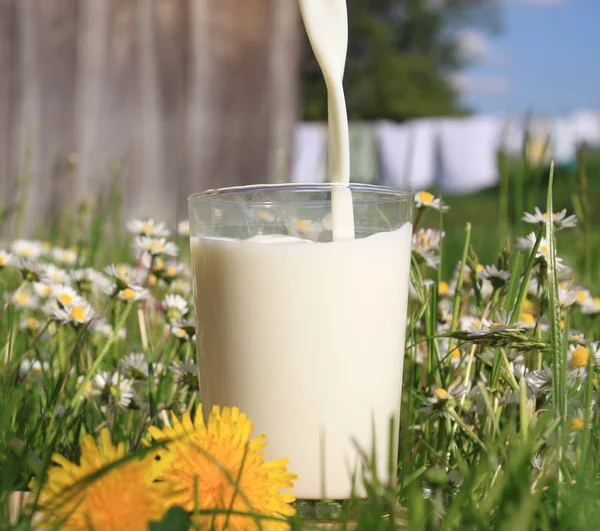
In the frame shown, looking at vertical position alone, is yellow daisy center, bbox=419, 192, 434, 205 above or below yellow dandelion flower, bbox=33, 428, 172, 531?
above

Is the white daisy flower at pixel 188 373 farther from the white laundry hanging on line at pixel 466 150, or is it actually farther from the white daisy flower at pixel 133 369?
the white laundry hanging on line at pixel 466 150

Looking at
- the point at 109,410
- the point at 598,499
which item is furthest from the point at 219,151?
the point at 598,499

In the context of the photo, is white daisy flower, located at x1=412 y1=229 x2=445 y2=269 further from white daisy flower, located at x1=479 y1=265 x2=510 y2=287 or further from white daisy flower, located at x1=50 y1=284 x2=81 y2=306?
white daisy flower, located at x1=50 y1=284 x2=81 y2=306

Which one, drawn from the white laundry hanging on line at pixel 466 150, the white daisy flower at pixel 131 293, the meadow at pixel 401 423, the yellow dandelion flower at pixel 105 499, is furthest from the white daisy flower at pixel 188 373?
the white laundry hanging on line at pixel 466 150

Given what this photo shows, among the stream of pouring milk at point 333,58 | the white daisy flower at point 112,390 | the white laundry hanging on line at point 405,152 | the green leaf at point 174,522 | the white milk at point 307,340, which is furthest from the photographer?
the white laundry hanging on line at point 405,152

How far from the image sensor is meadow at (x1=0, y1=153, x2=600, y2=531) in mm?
666

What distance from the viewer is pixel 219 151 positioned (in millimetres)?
3869

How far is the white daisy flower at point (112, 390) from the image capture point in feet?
3.45

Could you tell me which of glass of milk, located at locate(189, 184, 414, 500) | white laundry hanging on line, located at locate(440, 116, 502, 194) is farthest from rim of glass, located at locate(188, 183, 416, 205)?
white laundry hanging on line, located at locate(440, 116, 502, 194)

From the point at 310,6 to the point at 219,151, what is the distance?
9.72ft

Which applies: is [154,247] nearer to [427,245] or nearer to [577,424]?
[427,245]

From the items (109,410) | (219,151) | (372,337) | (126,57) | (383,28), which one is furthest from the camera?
(383,28)

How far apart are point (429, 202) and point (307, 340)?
0.41 metres

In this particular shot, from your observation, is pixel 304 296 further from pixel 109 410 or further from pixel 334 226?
pixel 109 410
